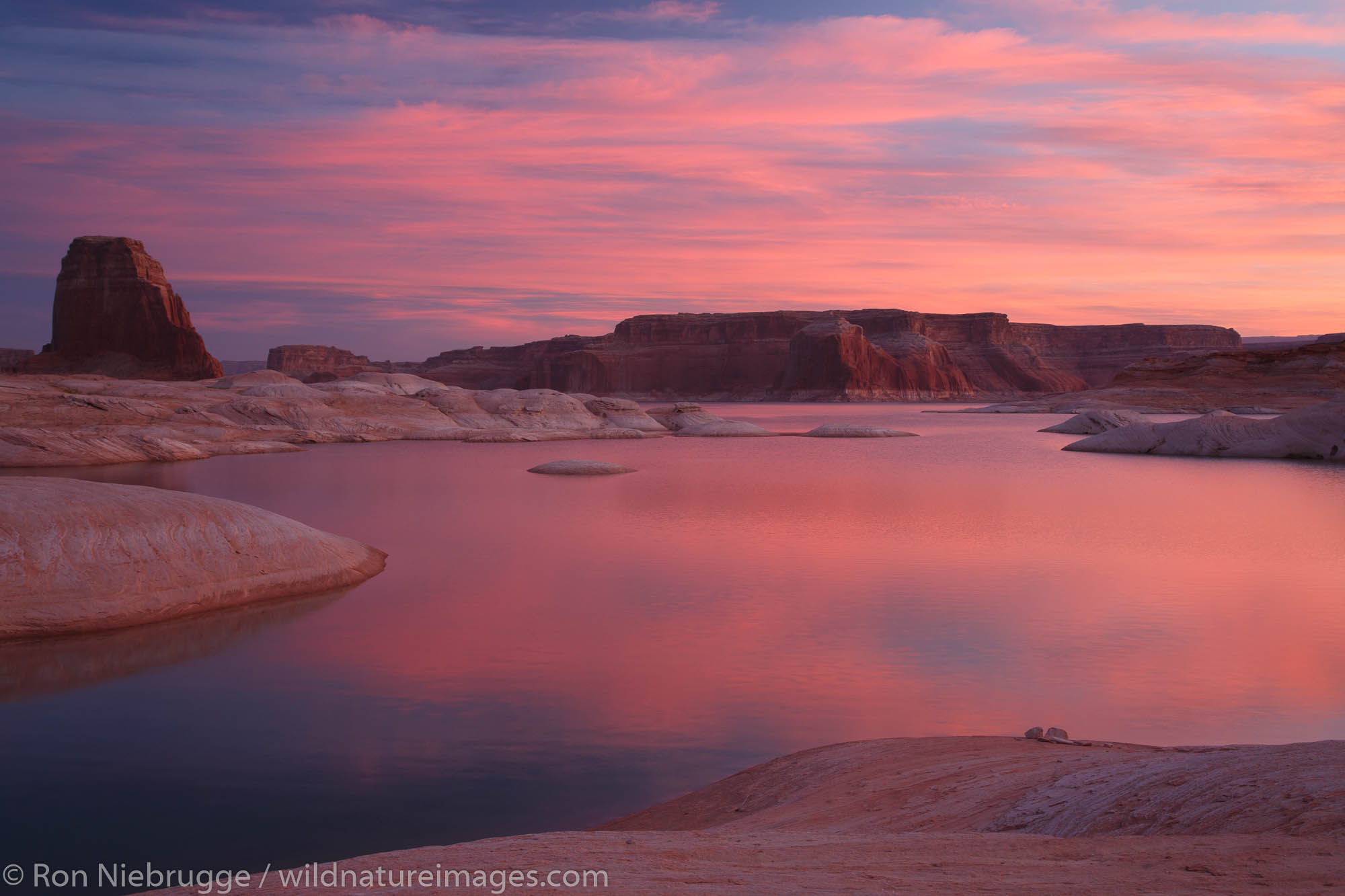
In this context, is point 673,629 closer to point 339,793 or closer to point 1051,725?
point 1051,725

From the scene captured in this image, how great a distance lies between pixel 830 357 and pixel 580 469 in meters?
125

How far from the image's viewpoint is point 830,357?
149 metres

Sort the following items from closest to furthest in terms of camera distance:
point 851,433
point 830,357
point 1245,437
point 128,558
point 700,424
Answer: point 128,558 → point 1245,437 → point 851,433 → point 700,424 → point 830,357

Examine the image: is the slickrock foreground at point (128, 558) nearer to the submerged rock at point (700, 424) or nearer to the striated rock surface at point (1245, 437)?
the striated rock surface at point (1245, 437)

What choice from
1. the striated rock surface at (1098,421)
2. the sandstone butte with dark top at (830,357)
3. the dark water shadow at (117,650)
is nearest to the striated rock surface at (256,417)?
the striated rock surface at (1098,421)

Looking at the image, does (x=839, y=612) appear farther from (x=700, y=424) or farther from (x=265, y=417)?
(x=700, y=424)

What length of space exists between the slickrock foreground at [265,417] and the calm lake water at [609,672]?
57.6 feet

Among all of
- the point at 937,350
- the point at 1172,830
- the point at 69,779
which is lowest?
the point at 69,779

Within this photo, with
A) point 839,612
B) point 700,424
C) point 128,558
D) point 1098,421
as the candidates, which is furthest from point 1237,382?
point 128,558

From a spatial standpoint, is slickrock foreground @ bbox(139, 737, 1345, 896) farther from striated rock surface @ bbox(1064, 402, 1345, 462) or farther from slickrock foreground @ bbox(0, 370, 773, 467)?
striated rock surface @ bbox(1064, 402, 1345, 462)

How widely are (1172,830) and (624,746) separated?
3504 millimetres

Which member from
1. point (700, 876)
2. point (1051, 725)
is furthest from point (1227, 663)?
point (700, 876)

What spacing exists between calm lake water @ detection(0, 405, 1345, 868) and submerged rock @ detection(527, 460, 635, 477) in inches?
383

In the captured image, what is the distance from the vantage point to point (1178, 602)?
1096 centimetres
